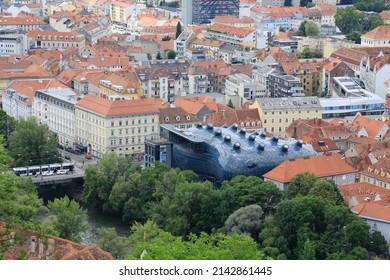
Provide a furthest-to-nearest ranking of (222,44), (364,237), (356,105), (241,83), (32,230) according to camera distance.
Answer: (222,44)
(241,83)
(356,105)
(364,237)
(32,230)

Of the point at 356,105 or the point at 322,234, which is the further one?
the point at 356,105

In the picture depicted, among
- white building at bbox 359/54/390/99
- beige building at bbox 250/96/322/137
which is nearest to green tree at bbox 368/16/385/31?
white building at bbox 359/54/390/99

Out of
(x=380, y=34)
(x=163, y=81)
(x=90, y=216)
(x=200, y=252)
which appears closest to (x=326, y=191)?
(x=90, y=216)

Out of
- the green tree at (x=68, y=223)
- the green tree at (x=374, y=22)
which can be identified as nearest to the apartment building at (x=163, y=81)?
the green tree at (x=374, y=22)

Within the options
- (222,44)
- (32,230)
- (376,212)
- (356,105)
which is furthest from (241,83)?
(32,230)

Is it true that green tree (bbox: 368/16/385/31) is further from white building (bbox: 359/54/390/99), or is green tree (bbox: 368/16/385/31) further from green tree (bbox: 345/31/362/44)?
Result: white building (bbox: 359/54/390/99)

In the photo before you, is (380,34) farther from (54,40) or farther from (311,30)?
(54,40)

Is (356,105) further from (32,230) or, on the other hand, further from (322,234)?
(32,230)
